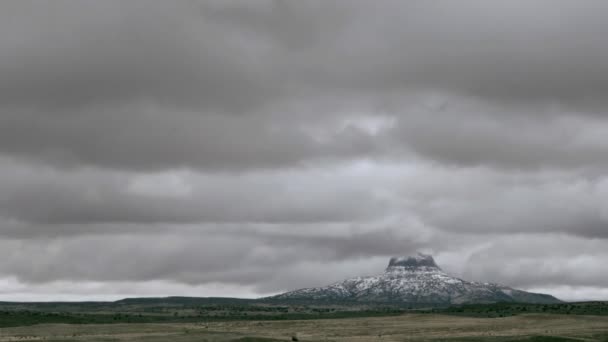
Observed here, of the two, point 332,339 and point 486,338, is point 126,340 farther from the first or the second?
point 486,338

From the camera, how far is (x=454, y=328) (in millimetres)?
179125

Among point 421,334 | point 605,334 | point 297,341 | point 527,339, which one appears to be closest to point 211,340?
point 297,341

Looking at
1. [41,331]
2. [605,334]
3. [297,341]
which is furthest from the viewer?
[41,331]

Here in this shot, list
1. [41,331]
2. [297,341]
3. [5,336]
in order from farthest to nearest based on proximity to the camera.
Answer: [41,331] → [5,336] → [297,341]

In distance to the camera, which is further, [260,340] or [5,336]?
[5,336]

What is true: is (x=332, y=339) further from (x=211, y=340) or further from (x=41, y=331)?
(x=41, y=331)

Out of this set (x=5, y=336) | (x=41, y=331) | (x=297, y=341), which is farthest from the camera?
(x=41, y=331)

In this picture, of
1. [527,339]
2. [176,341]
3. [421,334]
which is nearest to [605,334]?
[527,339]

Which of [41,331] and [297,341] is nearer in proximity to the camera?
[297,341]

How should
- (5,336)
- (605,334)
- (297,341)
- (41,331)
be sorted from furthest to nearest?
(41,331) < (5,336) < (605,334) < (297,341)

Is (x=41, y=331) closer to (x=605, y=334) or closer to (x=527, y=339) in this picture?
(x=527, y=339)

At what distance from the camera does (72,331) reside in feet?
565

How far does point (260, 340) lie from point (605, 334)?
63.9m

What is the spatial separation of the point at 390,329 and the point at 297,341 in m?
50.7
